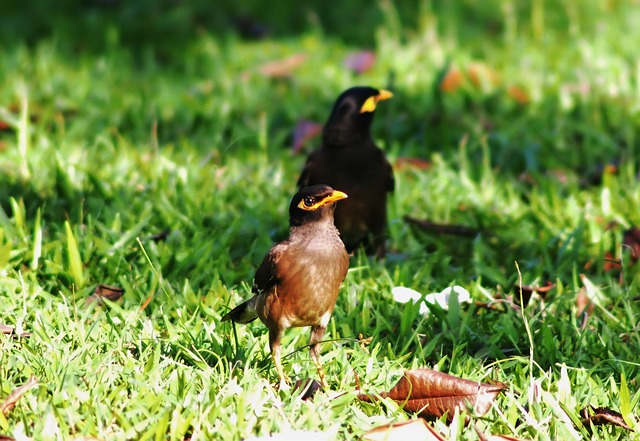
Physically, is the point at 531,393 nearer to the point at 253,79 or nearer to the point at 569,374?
the point at 569,374

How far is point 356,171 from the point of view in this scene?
5680 millimetres

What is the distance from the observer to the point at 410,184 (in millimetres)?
6535

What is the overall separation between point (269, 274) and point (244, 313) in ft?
0.79

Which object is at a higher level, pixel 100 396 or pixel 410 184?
pixel 100 396

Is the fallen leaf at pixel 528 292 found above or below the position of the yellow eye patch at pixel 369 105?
below

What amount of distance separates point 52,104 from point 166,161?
1396 millimetres

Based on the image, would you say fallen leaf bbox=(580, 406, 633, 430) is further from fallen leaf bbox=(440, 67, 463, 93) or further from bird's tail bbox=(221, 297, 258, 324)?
fallen leaf bbox=(440, 67, 463, 93)

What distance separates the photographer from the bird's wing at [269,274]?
4.04m

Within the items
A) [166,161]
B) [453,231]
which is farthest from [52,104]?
[453,231]

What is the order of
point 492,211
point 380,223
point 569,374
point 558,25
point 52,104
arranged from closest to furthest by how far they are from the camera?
1. point 569,374
2. point 380,223
3. point 492,211
4. point 52,104
5. point 558,25

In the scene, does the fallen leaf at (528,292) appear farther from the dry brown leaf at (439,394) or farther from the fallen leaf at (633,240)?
the dry brown leaf at (439,394)

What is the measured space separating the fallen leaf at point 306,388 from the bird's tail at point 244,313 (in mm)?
381

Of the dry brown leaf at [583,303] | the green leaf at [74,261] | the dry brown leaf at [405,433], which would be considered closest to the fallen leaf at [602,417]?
the dry brown leaf at [405,433]

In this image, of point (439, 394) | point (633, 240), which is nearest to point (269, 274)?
point (439, 394)
